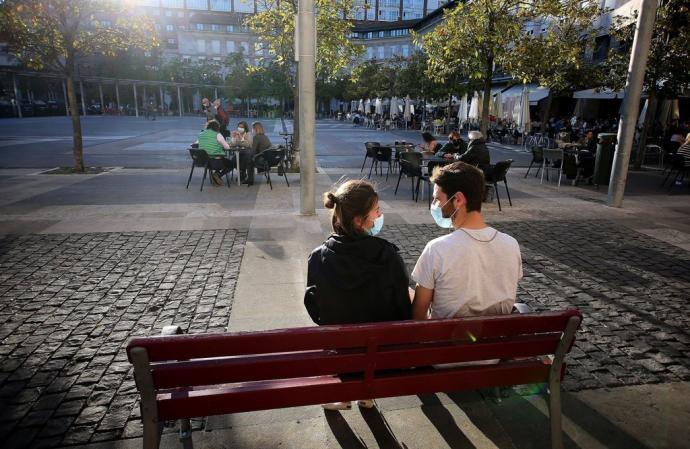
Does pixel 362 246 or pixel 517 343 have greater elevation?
pixel 362 246

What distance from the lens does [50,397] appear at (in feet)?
9.65

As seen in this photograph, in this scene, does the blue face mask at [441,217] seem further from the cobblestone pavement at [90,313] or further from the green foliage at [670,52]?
the green foliage at [670,52]

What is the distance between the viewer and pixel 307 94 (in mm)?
7566

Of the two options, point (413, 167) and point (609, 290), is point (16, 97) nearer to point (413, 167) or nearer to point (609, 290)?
point (413, 167)

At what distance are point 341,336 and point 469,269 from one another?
0.81 metres

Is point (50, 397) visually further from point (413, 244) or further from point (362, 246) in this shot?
point (413, 244)

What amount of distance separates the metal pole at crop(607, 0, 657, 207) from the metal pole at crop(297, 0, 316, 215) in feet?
18.9

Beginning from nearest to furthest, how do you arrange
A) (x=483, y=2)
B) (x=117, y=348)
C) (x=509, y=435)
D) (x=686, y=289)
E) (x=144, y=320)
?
(x=509, y=435) < (x=117, y=348) < (x=144, y=320) < (x=686, y=289) < (x=483, y=2)

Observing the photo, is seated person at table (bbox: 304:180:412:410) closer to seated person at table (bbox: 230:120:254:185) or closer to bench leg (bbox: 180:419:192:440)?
bench leg (bbox: 180:419:192:440)

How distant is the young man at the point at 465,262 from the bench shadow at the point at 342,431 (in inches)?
31.8

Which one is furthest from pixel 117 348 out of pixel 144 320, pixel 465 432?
pixel 465 432

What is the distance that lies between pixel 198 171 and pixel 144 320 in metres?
9.59

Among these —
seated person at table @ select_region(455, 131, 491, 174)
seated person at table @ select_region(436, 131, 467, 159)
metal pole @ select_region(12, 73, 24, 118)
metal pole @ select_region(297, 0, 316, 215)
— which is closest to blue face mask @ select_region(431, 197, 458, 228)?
metal pole @ select_region(297, 0, 316, 215)

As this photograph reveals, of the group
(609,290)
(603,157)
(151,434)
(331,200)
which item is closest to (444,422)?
(331,200)
